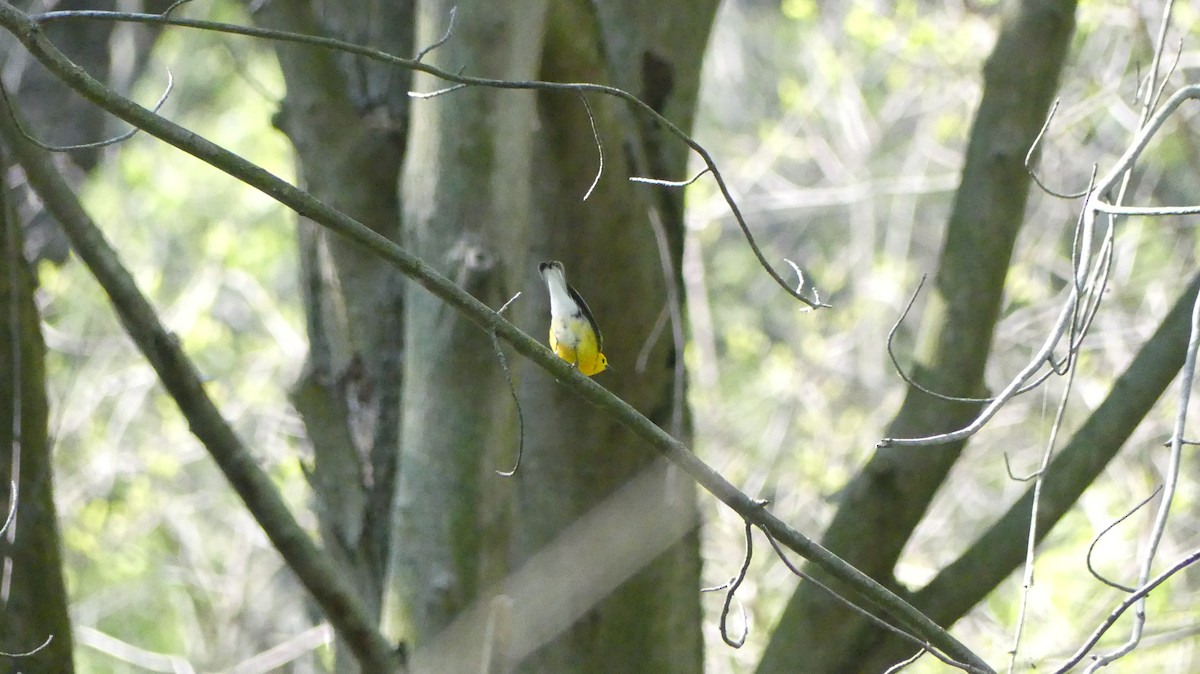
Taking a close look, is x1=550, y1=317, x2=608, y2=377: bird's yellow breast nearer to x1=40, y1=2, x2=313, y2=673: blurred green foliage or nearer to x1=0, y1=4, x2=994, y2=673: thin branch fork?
x1=0, y1=4, x2=994, y2=673: thin branch fork

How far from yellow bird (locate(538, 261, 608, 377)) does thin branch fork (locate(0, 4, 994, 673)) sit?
1.76ft

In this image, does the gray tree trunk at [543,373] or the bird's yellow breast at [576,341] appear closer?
the bird's yellow breast at [576,341]

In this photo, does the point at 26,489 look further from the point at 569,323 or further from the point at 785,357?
the point at 785,357

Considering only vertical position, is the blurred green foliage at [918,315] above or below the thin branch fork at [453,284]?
above

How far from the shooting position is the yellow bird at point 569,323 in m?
1.95

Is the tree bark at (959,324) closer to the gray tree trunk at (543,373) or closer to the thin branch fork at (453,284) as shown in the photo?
the gray tree trunk at (543,373)

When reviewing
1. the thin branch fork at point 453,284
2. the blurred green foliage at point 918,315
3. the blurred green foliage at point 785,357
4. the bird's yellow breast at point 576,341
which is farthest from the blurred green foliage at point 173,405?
the thin branch fork at point 453,284

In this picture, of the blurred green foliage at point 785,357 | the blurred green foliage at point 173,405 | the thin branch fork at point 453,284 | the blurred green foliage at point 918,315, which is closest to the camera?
the thin branch fork at point 453,284

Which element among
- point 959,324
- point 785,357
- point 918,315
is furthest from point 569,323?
point 918,315

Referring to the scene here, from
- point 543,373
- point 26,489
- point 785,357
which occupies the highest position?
point 785,357

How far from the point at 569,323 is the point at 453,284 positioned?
638mm

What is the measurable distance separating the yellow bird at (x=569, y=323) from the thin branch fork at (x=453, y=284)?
536mm

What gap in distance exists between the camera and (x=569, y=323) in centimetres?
203

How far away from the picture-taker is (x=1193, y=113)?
5875 millimetres
